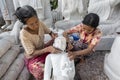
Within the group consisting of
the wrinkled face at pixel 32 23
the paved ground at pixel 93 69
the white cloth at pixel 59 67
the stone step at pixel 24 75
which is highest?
the wrinkled face at pixel 32 23

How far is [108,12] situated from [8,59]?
1.83m

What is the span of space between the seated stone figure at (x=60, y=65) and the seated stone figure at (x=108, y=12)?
139 centimetres

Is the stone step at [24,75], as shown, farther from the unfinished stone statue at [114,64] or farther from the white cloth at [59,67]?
the unfinished stone statue at [114,64]

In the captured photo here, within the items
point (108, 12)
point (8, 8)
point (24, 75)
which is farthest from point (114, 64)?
point (8, 8)

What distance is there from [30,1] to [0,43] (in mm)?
1363

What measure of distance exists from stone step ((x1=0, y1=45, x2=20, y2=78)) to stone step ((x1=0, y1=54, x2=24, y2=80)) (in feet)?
0.15

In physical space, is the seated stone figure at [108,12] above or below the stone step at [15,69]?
above

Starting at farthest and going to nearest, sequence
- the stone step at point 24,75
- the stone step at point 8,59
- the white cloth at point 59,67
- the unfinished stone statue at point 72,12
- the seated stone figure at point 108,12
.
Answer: the unfinished stone statue at point 72,12
the seated stone figure at point 108,12
the stone step at point 24,75
the stone step at point 8,59
the white cloth at point 59,67

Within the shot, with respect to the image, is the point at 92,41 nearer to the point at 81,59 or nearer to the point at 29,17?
the point at 81,59

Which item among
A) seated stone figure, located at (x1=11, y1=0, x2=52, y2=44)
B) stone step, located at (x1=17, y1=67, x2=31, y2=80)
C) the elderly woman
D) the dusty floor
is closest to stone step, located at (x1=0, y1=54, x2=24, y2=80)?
stone step, located at (x1=17, y1=67, x2=31, y2=80)

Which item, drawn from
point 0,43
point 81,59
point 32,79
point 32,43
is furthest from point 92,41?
point 0,43

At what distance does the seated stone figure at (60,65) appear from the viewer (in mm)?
2018

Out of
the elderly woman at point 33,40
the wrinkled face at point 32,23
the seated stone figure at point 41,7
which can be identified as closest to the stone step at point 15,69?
the elderly woman at point 33,40

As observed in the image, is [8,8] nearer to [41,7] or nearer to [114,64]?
[41,7]
